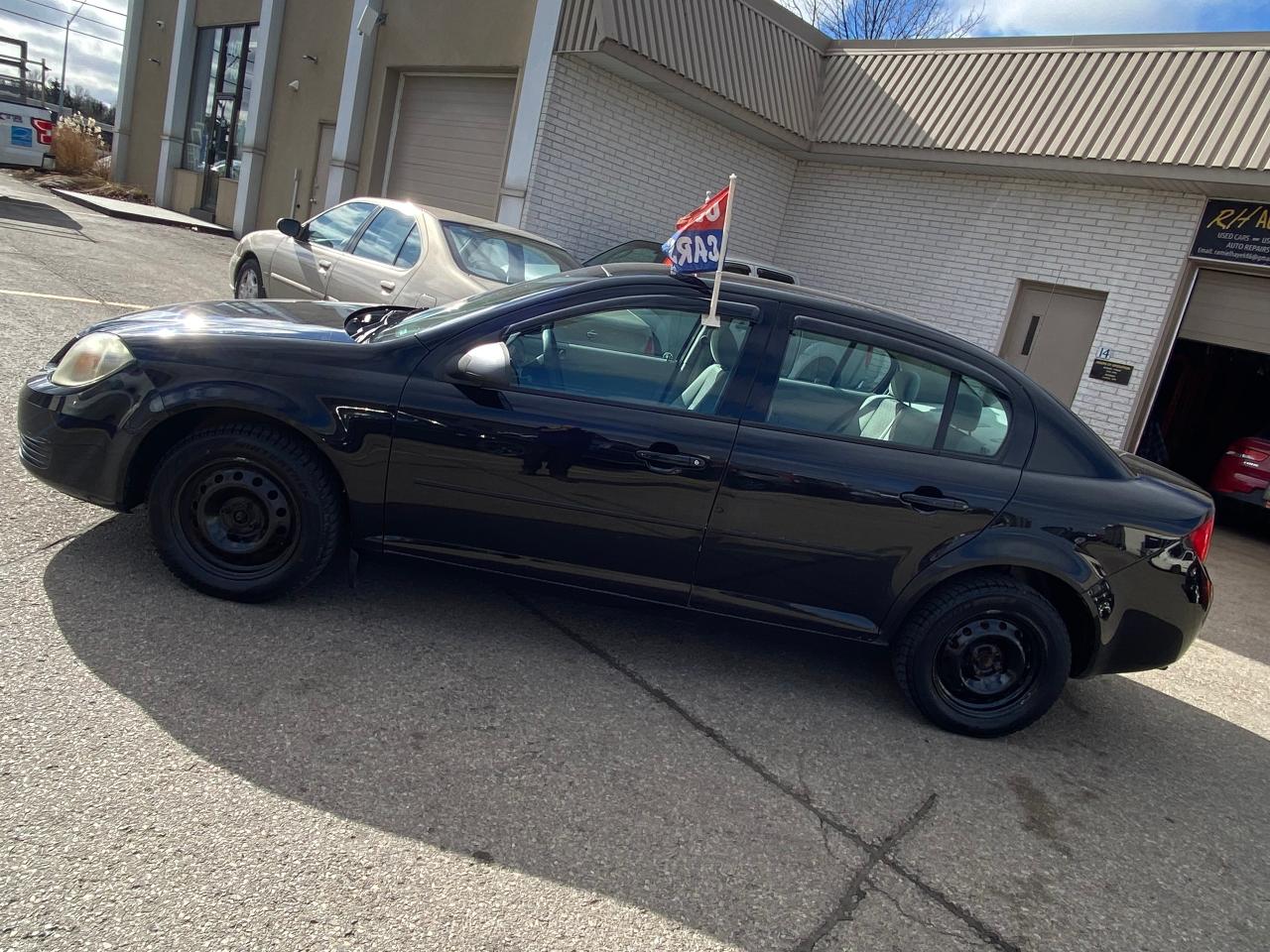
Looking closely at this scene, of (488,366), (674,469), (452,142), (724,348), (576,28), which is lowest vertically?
(674,469)

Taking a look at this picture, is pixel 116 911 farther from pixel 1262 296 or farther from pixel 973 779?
pixel 1262 296

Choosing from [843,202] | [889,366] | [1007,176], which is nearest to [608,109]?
[843,202]

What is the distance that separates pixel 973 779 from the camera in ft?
11.1

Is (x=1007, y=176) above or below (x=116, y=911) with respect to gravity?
above

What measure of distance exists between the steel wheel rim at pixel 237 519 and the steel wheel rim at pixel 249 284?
5387 millimetres

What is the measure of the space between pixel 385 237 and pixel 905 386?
186 inches

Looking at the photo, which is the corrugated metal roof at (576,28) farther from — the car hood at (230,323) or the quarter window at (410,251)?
the car hood at (230,323)

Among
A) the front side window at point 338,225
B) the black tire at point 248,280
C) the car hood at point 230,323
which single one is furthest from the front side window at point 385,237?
the car hood at point 230,323

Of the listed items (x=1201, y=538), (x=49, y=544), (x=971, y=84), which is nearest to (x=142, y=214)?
(x=971, y=84)

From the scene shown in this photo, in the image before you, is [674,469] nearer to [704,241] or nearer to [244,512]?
[704,241]

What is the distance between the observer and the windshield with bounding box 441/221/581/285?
21.8 feet

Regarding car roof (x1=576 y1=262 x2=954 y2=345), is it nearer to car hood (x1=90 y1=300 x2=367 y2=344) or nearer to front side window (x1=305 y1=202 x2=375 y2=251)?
car hood (x1=90 y1=300 x2=367 y2=344)

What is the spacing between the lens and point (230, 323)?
360 centimetres

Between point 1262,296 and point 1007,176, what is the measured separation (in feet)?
10.3
